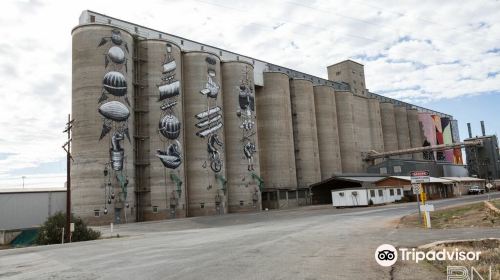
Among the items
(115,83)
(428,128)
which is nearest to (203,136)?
(115,83)

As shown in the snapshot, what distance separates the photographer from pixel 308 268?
11.6m

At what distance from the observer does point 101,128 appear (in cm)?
4797

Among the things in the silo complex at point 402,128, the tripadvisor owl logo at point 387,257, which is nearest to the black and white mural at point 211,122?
the tripadvisor owl logo at point 387,257

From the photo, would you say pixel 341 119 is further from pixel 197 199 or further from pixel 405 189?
pixel 197 199

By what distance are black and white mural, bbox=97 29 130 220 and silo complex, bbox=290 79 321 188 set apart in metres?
38.3

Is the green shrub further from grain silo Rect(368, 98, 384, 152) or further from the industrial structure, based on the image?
grain silo Rect(368, 98, 384, 152)

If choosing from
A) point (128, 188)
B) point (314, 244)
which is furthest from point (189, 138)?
point (314, 244)

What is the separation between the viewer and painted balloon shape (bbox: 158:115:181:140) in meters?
54.4

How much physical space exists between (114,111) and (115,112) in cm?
16

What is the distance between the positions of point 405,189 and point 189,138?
3458 cm

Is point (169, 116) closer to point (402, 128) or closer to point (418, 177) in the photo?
point (418, 177)

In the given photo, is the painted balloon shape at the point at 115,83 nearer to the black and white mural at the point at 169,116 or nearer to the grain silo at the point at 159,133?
the grain silo at the point at 159,133

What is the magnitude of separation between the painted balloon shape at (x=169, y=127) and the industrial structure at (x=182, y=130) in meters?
0.14

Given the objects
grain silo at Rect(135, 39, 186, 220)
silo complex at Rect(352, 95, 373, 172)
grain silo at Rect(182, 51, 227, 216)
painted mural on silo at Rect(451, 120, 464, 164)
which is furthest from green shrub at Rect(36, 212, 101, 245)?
painted mural on silo at Rect(451, 120, 464, 164)
